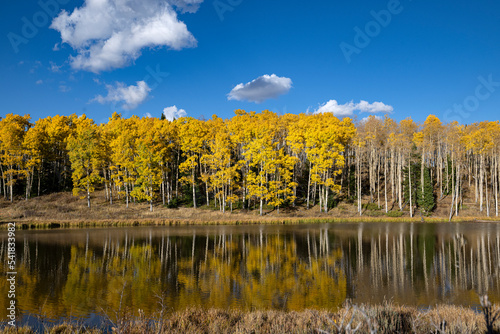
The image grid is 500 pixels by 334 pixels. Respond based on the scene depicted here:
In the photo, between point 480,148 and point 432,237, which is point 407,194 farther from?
point 432,237

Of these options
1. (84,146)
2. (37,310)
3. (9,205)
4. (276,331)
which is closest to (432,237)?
(276,331)

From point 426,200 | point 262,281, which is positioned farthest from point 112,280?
point 426,200

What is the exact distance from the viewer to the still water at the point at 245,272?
11406mm

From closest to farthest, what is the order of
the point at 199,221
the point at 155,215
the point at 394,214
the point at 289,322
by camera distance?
the point at 289,322
the point at 199,221
the point at 155,215
the point at 394,214

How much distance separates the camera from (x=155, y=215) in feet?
149

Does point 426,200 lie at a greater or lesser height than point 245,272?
greater

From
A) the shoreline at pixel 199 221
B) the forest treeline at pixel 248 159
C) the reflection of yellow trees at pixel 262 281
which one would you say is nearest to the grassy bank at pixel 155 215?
the shoreline at pixel 199 221

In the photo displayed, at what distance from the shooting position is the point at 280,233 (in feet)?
102

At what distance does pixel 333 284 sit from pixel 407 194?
45245mm

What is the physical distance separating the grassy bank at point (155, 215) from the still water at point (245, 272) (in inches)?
416

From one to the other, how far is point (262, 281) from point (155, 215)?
34.1 metres

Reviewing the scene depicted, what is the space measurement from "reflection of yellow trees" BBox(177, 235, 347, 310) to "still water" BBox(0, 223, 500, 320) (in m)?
0.04

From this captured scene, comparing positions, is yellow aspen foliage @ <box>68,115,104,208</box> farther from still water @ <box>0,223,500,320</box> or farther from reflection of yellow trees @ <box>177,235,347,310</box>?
reflection of yellow trees @ <box>177,235,347,310</box>

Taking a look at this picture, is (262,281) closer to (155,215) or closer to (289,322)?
(289,322)
